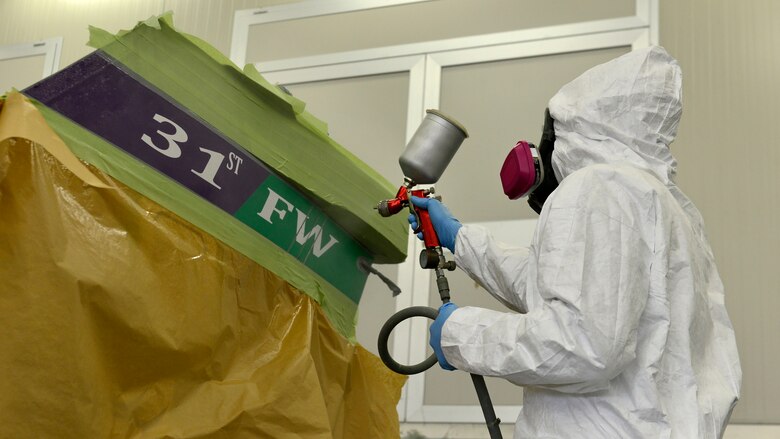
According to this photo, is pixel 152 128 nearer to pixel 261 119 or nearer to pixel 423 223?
pixel 261 119

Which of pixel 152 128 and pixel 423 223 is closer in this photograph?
pixel 152 128

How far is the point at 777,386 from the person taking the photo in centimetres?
234

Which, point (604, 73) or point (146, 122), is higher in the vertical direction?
point (604, 73)

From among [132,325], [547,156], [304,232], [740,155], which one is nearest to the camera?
[132,325]

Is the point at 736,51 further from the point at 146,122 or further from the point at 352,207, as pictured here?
the point at 146,122

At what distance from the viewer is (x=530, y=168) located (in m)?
1.58

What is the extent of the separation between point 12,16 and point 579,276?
121 inches

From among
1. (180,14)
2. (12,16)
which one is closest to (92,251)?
(180,14)

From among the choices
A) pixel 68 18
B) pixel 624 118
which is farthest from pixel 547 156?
pixel 68 18

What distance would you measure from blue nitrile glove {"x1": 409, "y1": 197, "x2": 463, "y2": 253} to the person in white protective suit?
220 mm

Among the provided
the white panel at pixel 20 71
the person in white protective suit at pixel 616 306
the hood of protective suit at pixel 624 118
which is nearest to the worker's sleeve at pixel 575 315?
the person in white protective suit at pixel 616 306

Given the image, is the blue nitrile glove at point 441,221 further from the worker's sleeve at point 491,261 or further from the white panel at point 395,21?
the white panel at point 395,21

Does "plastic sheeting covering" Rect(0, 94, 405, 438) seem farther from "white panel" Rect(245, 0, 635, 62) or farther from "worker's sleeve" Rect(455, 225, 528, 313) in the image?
"white panel" Rect(245, 0, 635, 62)

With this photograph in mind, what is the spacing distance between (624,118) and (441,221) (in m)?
0.36
